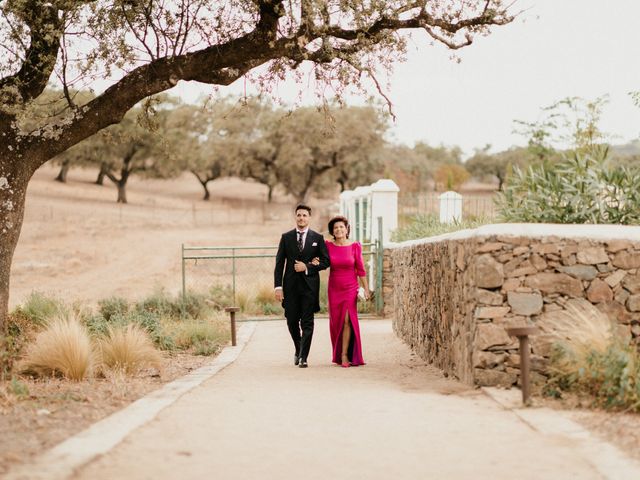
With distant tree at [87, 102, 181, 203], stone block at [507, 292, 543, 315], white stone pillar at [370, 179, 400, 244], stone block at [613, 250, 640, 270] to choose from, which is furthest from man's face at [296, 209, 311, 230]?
distant tree at [87, 102, 181, 203]

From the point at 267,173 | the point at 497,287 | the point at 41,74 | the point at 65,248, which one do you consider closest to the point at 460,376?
the point at 497,287

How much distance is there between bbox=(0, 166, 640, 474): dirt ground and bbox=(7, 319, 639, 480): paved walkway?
0.55 m

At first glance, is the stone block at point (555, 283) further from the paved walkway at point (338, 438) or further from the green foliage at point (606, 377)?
the paved walkway at point (338, 438)

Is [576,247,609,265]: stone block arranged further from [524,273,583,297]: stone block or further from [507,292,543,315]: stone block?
[507,292,543,315]: stone block

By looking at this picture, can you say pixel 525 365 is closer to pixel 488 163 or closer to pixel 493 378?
pixel 493 378

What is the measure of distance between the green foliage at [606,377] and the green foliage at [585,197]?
5.78 ft

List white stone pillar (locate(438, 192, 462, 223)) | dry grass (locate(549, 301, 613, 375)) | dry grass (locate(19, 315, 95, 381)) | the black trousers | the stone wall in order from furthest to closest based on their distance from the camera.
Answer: white stone pillar (locate(438, 192, 462, 223))
the black trousers
dry grass (locate(19, 315, 95, 381))
the stone wall
dry grass (locate(549, 301, 613, 375))

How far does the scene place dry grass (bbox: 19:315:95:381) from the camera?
9461 millimetres

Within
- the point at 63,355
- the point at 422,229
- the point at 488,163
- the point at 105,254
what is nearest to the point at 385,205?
the point at 422,229

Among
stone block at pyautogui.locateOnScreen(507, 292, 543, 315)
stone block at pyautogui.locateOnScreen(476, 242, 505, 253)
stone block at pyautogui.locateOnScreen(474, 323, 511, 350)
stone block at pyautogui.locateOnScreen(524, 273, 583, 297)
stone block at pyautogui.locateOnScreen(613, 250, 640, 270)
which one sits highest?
stone block at pyautogui.locateOnScreen(476, 242, 505, 253)

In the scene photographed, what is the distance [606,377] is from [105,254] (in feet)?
113

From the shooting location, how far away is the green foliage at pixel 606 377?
6859mm

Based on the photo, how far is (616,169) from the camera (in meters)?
9.18

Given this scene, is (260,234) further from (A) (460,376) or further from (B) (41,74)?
(A) (460,376)
